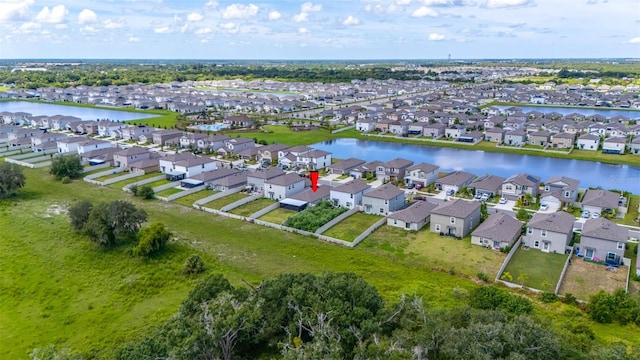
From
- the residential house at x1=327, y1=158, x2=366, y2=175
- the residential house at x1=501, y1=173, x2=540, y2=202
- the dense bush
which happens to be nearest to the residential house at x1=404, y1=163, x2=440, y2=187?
the residential house at x1=327, y1=158, x2=366, y2=175

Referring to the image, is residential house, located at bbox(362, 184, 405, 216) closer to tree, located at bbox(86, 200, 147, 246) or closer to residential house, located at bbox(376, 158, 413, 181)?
residential house, located at bbox(376, 158, 413, 181)

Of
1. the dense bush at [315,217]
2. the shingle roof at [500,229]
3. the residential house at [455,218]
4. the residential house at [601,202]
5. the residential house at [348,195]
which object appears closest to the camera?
the shingle roof at [500,229]

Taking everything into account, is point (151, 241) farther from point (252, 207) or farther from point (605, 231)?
point (605, 231)

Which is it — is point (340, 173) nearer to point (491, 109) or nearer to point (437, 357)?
point (437, 357)

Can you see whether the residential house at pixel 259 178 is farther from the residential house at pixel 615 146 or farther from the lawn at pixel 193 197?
the residential house at pixel 615 146

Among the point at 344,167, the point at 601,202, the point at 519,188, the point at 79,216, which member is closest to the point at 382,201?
the point at 344,167

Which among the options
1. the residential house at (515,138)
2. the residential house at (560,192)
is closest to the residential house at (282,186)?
the residential house at (560,192)

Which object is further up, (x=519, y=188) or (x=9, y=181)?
(x=9, y=181)
